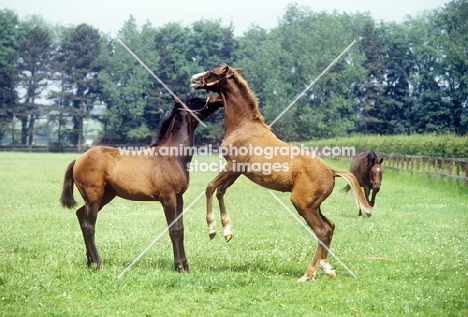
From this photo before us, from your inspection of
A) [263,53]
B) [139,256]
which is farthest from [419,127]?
[139,256]

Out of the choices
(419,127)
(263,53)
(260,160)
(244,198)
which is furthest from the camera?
(263,53)

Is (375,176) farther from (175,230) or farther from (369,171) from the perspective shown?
(175,230)

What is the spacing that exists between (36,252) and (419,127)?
52290 mm

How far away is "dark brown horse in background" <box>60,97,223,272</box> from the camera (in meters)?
9.30

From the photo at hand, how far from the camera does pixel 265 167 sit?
29.5 feet

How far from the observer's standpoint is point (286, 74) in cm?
7406

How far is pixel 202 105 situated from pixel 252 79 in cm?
6761

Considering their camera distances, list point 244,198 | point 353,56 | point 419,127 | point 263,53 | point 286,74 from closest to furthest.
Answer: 1. point 244,198
2. point 419,127
3. point 353,56
4. point 286,74
5. point 263,53

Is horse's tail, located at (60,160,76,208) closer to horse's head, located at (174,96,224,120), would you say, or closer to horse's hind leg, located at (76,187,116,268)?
horse's hind leg, located at (76,187,116,268)

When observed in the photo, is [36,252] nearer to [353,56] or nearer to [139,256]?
[139,256]

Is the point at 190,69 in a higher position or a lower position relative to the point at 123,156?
higher

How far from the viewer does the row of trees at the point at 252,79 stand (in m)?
62.1

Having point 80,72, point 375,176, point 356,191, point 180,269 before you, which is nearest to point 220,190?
point 180,269

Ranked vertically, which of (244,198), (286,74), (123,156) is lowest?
(244,198)
